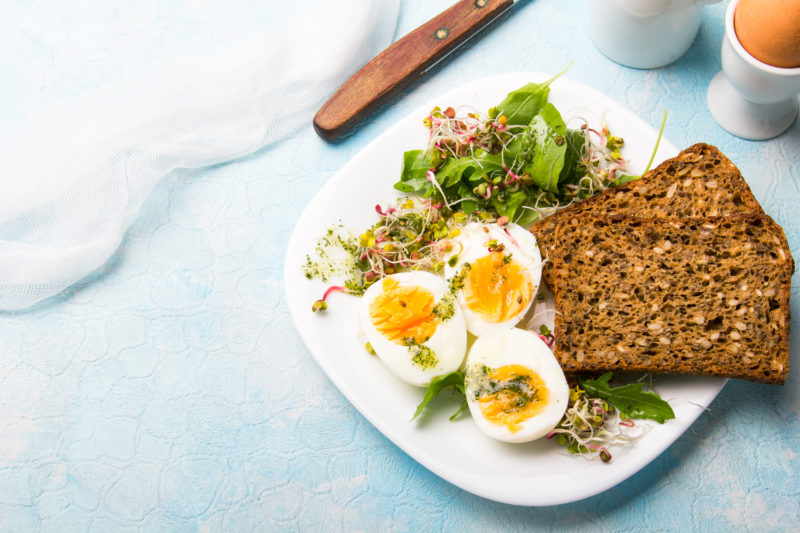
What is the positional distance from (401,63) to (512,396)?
4.34 feet

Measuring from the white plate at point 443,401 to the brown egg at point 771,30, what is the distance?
37cm

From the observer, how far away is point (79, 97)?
7.86 feet

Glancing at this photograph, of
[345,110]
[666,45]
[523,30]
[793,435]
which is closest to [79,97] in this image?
[345,110]

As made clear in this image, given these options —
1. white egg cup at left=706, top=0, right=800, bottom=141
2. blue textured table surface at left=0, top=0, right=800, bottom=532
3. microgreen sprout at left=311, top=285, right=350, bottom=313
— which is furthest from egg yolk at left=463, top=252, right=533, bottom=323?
white egg cup at left=706, top=0, right=800, bottom=141

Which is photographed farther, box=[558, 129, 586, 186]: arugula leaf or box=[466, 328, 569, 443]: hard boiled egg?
box=[558, 129, 586, 186]: arugula leaf

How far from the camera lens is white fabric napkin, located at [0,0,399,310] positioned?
7.29 feet

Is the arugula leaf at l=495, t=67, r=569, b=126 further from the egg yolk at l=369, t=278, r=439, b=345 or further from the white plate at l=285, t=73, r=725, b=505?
the egg yolk at l=369, t=278, r=439, b=345

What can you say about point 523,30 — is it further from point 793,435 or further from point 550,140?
point 793,435

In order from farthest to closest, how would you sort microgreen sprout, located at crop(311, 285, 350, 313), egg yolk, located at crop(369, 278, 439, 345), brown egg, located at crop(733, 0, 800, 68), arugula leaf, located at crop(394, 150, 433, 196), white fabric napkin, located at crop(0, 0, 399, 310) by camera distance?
white fabric napkin, located at crop(0, 0, 399, 310) < arugula leaf, located at crop(394, 150, 433, 196) < microgreen sprout, located at crop(311, 285, 350, 313) < egg yolk, located at crop(369, 278, 439, 345) < brown egg, located at crop(733, 0, 800, 68)

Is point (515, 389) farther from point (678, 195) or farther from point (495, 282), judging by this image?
point (678, 195)

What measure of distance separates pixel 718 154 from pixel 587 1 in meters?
0.94

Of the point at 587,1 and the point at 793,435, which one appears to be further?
the point at 587,1

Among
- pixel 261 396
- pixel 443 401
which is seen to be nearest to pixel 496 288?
pixel 443 401

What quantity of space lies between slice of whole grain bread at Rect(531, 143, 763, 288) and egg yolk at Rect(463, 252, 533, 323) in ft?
0.42
